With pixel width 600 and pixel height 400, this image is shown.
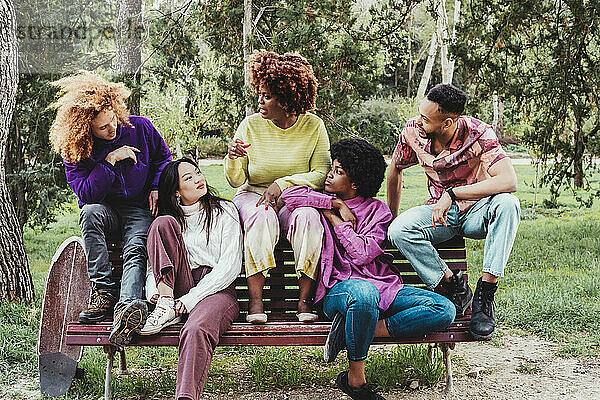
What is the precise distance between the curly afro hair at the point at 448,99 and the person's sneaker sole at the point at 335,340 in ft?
4.40

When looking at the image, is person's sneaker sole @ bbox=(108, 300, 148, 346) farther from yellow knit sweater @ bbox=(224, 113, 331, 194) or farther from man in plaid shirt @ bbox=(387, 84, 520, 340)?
man in plaid shirt @ bbox=(387, 84, 520, 340)

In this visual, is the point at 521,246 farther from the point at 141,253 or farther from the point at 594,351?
the point at 141,253

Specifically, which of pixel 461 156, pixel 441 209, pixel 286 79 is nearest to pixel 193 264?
pixel 286 79

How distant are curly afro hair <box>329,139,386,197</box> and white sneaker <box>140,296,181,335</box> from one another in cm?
130

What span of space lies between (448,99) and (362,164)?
24.8 inches

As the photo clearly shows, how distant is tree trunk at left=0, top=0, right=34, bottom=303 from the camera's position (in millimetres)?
5922

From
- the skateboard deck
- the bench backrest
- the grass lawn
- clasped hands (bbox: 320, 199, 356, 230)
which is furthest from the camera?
Answer: the grass lawn

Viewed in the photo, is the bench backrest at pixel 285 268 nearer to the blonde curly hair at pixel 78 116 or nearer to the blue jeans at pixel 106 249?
the blue jeans at pixel 106 249

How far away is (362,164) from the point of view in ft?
13.3

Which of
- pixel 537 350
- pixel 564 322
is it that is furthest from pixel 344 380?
pixel 564 322

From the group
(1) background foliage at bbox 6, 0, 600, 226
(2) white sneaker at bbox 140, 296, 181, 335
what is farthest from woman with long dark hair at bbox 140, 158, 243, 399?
(1) background foliage at bbox 6, 0, 600, 226

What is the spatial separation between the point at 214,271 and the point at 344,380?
95cm

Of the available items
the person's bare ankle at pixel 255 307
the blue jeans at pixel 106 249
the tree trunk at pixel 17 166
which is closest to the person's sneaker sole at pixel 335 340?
the person's bare ankle at pixel 255 307

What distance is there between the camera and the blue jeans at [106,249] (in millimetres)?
3873
